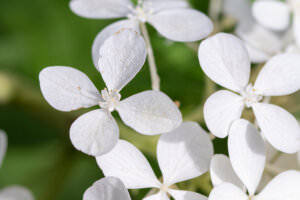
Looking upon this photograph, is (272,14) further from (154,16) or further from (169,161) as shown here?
(169,161)

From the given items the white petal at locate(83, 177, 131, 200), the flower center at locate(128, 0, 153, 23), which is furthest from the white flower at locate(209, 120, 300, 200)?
the flower center at locate(128, 0, 153, 23)

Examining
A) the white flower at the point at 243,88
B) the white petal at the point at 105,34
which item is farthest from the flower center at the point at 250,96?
the white petal at the point at 105,34

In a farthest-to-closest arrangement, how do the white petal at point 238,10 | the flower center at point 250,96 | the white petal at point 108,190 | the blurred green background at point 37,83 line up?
1. the blurred green background at point 37,83
2. the white petal at point 238,10
3. the flower center at point 250,96
4. the white petal at point 108,190

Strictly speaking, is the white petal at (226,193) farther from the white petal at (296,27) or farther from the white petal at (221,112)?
the white petal at (296,27)

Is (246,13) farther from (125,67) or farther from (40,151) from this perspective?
(40,151)

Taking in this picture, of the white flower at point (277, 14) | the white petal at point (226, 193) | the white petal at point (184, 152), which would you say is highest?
the white flower at point (277, 14)

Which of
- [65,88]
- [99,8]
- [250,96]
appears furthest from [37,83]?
[250,96]

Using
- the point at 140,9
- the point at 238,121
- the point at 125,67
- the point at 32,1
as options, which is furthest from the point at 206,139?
the point at 32,1
